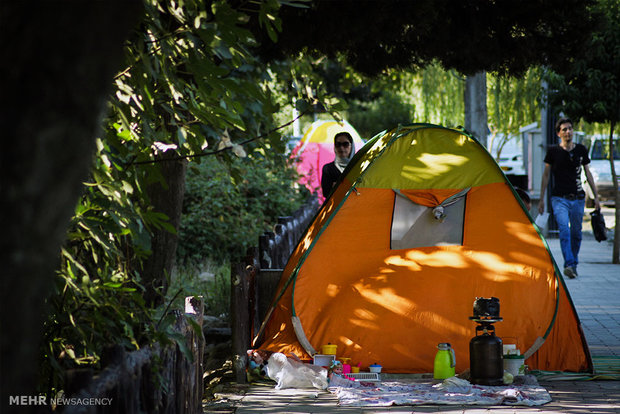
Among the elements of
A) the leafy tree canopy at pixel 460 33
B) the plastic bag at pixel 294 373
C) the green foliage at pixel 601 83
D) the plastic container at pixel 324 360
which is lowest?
the plastic bag at pixel 294 373

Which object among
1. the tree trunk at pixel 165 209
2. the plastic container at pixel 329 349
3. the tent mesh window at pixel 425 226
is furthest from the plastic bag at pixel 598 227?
the tree trunk at pixel 165 209

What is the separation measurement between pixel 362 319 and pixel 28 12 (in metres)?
5.10

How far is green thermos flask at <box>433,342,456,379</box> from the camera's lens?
5797mm

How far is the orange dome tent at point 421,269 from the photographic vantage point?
20.1 feet

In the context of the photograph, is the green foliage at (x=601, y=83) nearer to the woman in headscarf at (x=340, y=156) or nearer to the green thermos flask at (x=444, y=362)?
the woman in headscarf at (x=340, y=156)

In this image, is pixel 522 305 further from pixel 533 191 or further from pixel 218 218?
pixel 533 191

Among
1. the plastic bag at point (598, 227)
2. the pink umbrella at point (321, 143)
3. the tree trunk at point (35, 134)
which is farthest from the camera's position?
the pink umbrella at point (321, 143)

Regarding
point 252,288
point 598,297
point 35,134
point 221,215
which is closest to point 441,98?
point 221,215

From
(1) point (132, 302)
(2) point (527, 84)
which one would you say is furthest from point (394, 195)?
(2) point (527, 84)

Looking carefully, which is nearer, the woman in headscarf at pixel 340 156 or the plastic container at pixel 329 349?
the plastic container at pixel 329 349

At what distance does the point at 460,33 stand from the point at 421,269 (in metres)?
1.87

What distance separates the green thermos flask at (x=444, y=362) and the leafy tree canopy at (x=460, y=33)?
7.49ft

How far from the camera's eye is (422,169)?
6.42m

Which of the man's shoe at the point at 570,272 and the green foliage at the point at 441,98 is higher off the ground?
the green foliage at the point at 441,98
